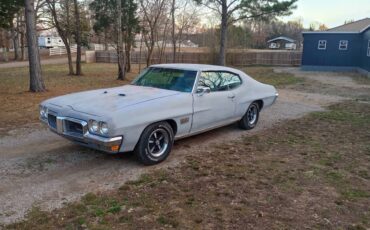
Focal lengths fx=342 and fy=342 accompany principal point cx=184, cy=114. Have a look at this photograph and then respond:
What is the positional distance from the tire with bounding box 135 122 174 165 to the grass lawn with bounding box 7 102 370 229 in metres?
0.30

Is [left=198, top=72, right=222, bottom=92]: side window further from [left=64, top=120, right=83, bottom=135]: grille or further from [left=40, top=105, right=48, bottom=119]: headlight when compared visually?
[left=40, top=105, right=48, bottom=119]: headlight

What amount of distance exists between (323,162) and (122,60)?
1484cm

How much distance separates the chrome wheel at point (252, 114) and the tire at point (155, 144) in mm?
2625

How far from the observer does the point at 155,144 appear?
4.97m

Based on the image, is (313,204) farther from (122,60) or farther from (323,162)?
(122,60)

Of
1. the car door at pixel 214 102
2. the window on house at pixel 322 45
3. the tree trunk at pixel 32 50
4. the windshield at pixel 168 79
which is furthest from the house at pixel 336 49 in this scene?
the windshield at pixel 168 79

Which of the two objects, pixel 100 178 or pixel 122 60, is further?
pixel 122 60

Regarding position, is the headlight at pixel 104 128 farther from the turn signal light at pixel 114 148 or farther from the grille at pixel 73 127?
the grille at pixel 73 127

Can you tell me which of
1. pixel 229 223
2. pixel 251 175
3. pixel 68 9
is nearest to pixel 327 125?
pixel 251 175

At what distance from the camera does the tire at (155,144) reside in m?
4.71

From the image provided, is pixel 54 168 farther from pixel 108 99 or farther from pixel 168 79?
pixel 168 79

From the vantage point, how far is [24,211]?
350 centimetres

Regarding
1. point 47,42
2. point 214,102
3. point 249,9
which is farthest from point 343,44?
point 47,42

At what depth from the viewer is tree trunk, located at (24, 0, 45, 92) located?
11.4 meters
